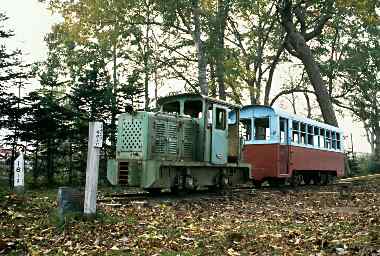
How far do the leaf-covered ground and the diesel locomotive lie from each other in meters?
1.53

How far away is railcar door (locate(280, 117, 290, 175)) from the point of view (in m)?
17.8

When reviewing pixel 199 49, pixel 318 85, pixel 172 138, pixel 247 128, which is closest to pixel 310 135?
pixel 247 128

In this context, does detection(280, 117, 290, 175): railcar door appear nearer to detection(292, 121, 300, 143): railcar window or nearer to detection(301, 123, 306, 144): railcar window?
detection(292, 121, 300, 143): railcar window

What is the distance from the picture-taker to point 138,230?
743 cm

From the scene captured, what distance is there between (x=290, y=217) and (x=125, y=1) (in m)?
17.4

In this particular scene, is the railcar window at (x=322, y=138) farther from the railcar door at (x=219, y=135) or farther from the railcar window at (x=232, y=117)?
the railcar door at (x=219, y=135)

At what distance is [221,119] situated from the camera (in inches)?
582

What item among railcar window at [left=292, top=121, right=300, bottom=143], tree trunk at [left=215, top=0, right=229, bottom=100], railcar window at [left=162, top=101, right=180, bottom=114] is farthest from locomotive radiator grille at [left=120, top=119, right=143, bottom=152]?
tree trunk at [left=215, top=0, right=229, bottom=100]

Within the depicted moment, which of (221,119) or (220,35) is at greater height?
(220,35)

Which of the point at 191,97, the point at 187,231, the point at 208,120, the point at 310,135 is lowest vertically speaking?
the point at 187,231

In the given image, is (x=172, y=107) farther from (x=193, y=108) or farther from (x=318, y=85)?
(x=318, y=85)

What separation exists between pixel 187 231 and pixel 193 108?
7.59 meters

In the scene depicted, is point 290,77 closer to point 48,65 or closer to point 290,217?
point 48,65

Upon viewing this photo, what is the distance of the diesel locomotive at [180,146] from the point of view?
12414mm
